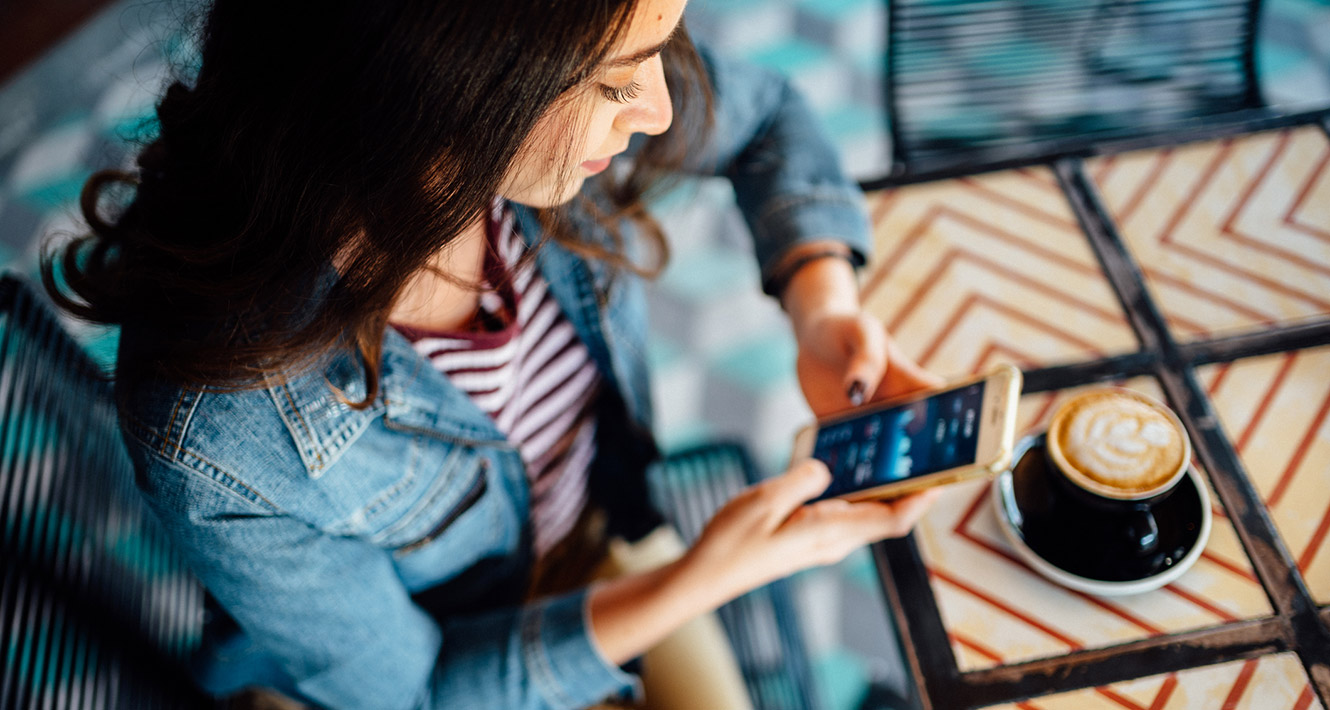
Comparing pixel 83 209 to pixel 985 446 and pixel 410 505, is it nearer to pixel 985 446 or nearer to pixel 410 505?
pixel 410 505

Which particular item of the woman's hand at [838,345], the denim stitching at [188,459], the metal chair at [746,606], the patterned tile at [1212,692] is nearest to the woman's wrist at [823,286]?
the woman's hand at [838,345]

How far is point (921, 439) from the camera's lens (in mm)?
874

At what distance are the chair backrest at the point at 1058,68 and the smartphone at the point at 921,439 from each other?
597 millimetres

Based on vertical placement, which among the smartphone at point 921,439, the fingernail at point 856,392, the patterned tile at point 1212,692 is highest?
the fingernail at point 856,392

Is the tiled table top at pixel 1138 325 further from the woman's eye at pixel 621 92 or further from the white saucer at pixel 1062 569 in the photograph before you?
the woman's eye at pixel 621 92

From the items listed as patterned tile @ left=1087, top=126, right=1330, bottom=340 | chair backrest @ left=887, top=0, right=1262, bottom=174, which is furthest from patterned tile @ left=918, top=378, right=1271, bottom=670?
chair backrest @ left=887, top=0, right=1262, bottom=174

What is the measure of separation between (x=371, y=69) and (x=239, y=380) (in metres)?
0.31

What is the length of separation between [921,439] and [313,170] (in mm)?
599

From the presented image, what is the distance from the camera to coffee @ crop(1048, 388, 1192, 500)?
2.54ft

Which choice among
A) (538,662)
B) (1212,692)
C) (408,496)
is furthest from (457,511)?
(1212,692)

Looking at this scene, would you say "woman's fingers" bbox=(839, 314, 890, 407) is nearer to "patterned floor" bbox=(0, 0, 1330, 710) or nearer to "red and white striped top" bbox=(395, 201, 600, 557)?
"patterned floor" bbox=(0, 0, 1330, 710)

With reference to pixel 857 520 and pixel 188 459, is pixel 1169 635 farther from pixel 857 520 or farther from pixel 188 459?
pixel 188 459

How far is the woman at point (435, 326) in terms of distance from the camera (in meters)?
0.61

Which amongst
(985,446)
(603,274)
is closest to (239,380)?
(603,274)
